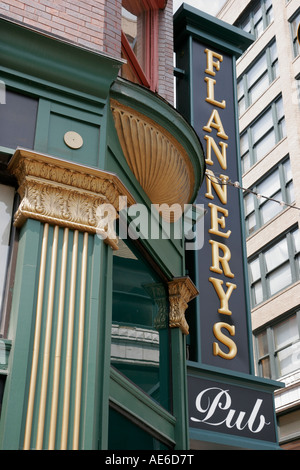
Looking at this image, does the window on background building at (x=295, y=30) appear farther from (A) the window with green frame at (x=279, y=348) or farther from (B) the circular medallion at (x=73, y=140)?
(B) the circular medallion at (x=73, y=140)

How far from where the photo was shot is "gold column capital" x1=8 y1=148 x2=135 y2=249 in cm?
686

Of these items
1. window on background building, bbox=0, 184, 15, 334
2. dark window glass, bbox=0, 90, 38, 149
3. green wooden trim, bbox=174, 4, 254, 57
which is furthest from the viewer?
green wooden trim, bbox=174, 4, 254, 57

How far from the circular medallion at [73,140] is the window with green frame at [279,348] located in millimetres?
19469

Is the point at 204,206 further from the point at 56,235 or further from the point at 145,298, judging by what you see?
the point at 56,235

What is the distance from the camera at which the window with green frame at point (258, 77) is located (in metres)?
32.4

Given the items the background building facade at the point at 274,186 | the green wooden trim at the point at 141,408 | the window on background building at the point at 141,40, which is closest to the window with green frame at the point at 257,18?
the background building facade at the point at 274,186

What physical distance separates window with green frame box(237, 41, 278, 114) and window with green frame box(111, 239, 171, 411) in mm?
25164

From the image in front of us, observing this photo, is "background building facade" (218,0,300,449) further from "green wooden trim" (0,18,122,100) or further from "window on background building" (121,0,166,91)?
"green wooden trim" (0,18,122,100)

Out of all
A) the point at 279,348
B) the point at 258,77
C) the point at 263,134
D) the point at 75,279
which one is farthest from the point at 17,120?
the point at 258,77

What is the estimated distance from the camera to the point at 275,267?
91.8 ft

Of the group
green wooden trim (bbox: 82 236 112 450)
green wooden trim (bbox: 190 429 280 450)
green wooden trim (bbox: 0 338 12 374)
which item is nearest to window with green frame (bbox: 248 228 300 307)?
green wooden trim (bbox: 190 429 280 450)

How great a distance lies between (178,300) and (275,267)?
63.6 feet

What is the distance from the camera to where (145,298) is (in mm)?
8734
